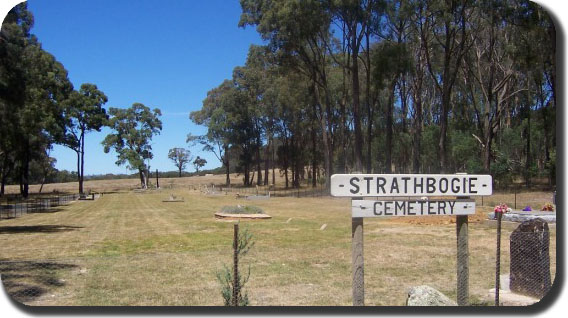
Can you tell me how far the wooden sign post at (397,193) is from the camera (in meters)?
4.86

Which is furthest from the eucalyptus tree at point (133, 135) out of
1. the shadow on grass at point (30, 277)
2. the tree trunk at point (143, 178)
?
the shadow on grass at point (30, 277)

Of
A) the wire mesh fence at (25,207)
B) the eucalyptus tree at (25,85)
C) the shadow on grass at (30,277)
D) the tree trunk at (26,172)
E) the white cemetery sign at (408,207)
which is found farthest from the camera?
the tree trunk at (26,172)

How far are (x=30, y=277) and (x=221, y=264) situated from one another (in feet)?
11.6

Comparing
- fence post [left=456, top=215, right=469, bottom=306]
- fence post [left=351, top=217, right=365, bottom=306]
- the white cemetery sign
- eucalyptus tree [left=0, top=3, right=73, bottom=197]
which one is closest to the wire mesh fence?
eucalyptus tree [left=0, top=3, right=73, bottom=197]

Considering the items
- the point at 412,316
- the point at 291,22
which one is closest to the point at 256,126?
the point at 291,22

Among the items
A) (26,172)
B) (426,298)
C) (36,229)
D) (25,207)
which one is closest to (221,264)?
(426,298)

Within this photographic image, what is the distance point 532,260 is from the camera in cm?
671

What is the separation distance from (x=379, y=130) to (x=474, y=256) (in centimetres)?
5300

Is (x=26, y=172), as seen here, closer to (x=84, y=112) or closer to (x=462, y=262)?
(x=84, y=112)

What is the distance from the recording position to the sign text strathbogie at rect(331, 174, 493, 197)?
483 cm

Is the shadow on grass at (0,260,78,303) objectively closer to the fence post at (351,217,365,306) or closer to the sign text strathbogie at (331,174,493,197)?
the fence post at (351,217,365,306)

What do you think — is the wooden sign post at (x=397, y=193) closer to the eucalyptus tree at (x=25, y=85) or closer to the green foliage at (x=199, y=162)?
the eucalyptus tree at (x=25, y=85)

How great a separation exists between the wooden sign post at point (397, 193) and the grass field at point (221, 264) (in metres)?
2.15

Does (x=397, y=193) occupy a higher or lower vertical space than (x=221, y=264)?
higher
